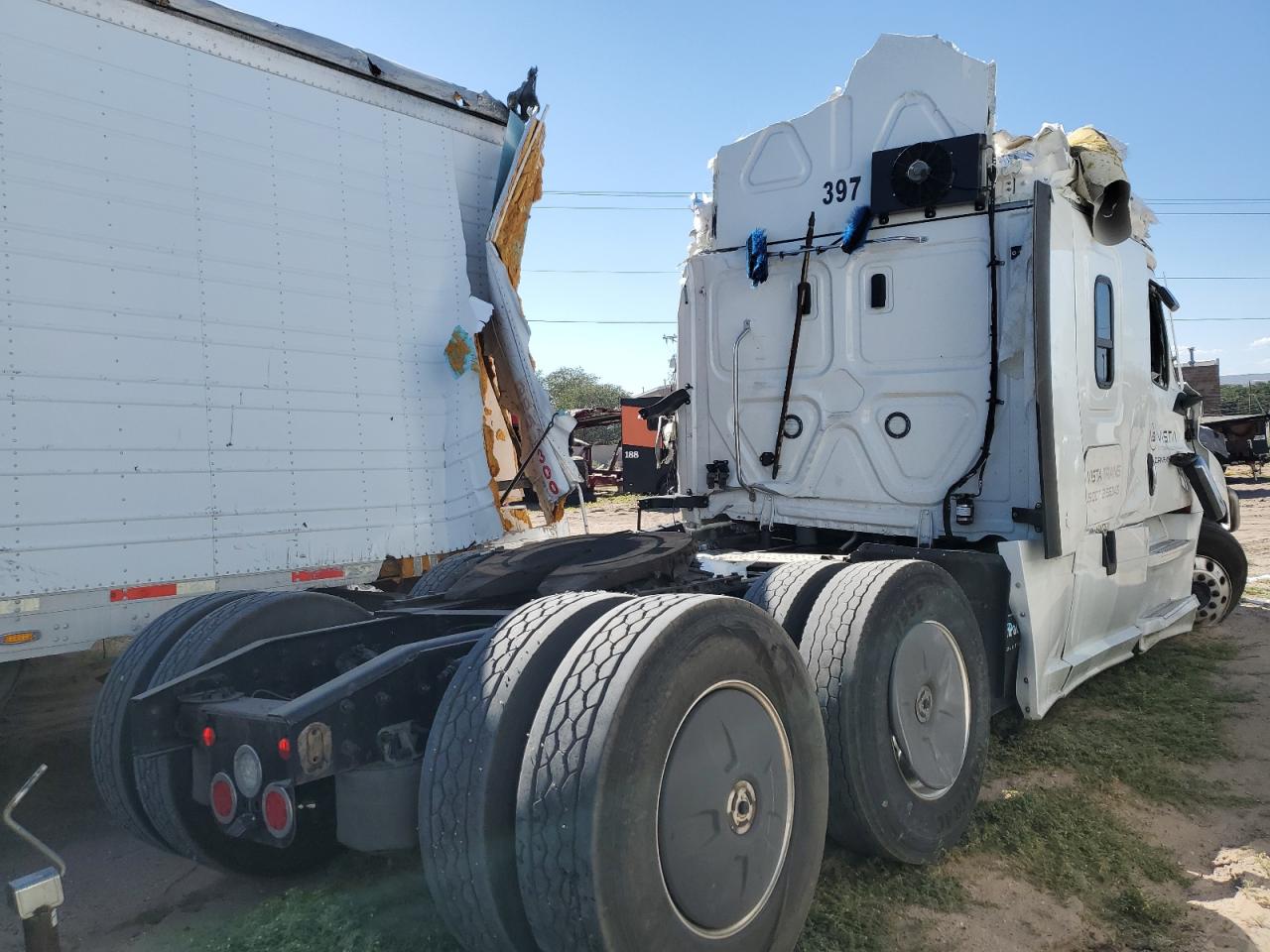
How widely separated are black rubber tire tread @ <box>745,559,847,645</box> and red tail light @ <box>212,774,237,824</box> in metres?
1.86

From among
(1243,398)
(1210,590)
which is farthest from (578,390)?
(1210,590)

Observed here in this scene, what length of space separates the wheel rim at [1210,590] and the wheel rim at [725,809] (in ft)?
20.6

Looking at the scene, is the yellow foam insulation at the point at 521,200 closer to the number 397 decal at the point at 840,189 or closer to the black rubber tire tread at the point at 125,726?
the number 397 decal at the point at 840,189

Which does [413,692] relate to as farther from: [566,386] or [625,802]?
[566,386]

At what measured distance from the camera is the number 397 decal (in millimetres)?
5047

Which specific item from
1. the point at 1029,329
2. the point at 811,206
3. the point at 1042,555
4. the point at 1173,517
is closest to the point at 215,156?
the point at 811,206

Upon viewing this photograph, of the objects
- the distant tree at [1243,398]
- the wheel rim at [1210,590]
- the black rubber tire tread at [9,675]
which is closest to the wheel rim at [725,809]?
the black rubber tire tread at [9,675]

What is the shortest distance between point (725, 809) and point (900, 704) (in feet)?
4.42

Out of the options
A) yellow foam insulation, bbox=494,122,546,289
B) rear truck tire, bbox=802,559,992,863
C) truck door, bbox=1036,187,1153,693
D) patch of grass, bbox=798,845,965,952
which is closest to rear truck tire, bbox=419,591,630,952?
patch of grass, bbox=798,845,965,952

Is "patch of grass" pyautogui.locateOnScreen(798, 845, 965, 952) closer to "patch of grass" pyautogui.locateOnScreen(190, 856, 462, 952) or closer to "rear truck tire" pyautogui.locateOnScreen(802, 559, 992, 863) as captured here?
"rear truck tire" pyautogui.locateOnScreen(802, 559, 992, 863)

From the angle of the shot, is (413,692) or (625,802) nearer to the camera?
(625,802)

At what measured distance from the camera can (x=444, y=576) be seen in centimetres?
438

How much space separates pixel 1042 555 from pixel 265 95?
4879 millimetres

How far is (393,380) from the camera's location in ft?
19.1
